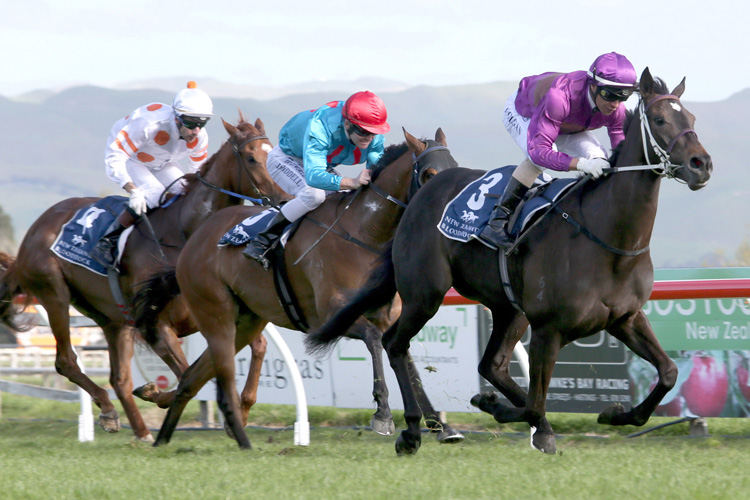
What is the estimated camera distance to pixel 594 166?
403 centimetres

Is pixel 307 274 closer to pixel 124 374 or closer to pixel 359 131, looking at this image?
pixel 359 131

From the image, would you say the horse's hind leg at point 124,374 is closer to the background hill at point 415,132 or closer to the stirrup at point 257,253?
the stirrup at point 257,253

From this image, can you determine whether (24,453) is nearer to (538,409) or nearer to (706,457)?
(538,409)

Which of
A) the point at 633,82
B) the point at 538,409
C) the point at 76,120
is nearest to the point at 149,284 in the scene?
the point at 538,409

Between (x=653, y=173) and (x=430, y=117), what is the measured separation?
6592 inches

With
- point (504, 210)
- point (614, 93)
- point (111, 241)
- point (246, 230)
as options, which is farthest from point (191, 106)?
point (614, 93)

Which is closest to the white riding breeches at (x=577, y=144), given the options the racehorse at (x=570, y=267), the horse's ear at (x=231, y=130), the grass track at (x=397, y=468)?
the racehorse at (x=570, y=267)

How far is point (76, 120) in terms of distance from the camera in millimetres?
155625

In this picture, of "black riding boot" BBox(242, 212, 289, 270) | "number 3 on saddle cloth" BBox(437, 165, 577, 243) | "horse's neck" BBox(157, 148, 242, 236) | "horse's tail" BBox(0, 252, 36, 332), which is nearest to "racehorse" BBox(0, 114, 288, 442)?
"horse's neck" BBox(157, 148, 242, 236)

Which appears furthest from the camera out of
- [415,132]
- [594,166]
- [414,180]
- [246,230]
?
[415,132]

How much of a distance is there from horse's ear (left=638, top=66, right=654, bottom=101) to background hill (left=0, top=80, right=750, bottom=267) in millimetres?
73961

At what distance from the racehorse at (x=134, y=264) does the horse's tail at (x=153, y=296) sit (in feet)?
0.43

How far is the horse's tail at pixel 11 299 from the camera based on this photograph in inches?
284

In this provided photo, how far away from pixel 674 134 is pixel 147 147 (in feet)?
13.0
